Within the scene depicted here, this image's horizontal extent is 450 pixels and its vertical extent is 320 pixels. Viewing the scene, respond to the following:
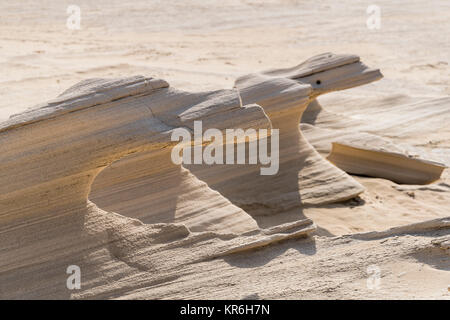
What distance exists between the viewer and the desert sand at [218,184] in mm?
3363

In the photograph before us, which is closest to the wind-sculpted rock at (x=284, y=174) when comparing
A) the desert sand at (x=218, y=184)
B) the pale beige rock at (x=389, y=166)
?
the desert sand at (x=218, y=184)

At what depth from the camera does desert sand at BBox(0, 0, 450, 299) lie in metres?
3.36

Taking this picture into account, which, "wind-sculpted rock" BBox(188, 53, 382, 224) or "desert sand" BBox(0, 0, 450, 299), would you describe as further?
"wind-sculpted rock" BBox(188, 53, 382, 224)

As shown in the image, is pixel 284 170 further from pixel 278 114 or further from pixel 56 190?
pixel 56 190

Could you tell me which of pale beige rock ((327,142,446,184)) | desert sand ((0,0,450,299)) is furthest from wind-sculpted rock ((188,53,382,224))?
pale beige rock ((327,142,446,184))

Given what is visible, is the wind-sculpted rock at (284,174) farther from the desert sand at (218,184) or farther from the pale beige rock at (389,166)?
the pale beige rock at (389,166)

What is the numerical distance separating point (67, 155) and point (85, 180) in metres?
0.19

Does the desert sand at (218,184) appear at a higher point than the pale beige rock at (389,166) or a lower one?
higher

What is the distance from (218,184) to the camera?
5352mm

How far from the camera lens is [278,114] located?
5527 millimetres

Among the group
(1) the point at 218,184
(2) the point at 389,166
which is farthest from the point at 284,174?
(2) the point at 389,166

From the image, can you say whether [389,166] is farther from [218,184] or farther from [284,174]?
[218,184]

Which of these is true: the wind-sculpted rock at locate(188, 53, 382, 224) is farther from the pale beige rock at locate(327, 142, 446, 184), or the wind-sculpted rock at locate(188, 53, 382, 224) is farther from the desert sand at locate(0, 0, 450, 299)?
the pale beige rock at locate(327, 142, 446, 184)
